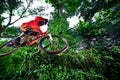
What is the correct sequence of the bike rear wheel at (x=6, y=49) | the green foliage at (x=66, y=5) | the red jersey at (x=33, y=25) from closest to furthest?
the red jersey at (x=33, y=25) < the bike rear wheel at (x=6, y=49) < the green foliage at (x=66, y=5)

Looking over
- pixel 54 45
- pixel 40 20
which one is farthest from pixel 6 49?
pixel 54 45

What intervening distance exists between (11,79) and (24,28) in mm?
1533

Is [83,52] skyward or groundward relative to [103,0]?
groundward

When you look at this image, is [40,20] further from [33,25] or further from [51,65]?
[51,65]

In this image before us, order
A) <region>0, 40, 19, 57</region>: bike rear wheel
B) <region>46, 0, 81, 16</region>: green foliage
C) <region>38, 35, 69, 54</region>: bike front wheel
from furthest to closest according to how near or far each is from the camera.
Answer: <region>46, 0, 81, 16</region>: green foliage, <region>0, 40, 19, 57</region>: bike rear wheel, <region>38, 35, 69, 54</region>: bike front wheel

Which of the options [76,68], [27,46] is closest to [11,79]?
[27,46]

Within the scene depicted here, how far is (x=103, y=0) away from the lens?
36.6 feet

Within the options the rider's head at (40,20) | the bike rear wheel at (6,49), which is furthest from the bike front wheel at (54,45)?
the bike rear wheel at (6,49)

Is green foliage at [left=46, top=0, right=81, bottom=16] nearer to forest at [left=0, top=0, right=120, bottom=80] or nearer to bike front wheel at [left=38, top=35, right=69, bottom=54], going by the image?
forest at [left=0, top=0, right=120, bottom=80]

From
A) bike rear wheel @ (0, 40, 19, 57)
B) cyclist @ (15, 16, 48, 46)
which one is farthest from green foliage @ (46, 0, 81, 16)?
cyclist @ (15, 16, 48, 46)

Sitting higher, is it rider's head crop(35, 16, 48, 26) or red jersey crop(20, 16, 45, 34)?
rider's head crop(35, 16, 48, 26)

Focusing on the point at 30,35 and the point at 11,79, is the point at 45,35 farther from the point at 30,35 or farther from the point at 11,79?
the point at 11,79

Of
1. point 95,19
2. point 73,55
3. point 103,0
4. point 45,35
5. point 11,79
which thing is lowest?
point 11,79

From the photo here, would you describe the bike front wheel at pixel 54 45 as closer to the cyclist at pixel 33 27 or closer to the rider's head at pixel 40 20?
the cyclist at pixel 33 27
